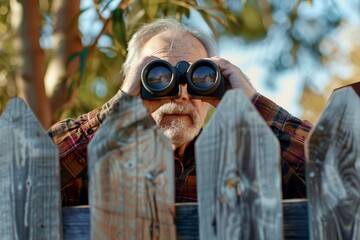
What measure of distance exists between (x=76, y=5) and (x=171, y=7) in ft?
2.24

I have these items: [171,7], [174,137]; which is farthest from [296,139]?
[171,7]

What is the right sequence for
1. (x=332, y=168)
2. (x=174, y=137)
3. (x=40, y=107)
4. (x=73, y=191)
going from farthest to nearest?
(x=40, y=107) → (x=174, y=137) → (x=73, y=191) → (x=332, y=168)

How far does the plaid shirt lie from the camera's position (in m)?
2.21

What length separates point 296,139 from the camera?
2240 mm

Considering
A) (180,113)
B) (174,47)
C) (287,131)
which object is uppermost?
(174,47)

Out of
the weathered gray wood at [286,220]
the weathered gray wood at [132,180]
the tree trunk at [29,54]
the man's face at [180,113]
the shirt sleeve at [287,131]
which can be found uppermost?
the tree trunk at [29,54]

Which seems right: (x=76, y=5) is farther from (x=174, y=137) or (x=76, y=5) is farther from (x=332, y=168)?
(x=332, y=168)

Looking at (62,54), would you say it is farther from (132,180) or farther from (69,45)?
(132,180)

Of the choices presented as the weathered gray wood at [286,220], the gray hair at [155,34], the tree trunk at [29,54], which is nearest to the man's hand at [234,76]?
the gray hair at [155,34]

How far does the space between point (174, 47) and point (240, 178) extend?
1.53 meters

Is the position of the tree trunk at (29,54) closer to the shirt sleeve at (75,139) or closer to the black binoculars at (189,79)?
the shirt sleeve at (75,139)

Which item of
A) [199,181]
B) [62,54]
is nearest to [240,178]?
[199,181]

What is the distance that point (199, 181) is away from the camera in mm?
1573

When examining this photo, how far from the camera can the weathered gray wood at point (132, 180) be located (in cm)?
159
